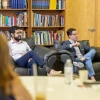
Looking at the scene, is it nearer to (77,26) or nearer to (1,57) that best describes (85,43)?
(77,26)

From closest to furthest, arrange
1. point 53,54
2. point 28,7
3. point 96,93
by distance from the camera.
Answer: point 96,93 → point 53,54 → point 28,7

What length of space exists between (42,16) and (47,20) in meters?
0.14

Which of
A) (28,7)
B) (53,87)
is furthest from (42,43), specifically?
(53,87)

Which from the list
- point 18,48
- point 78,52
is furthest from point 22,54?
point 78,52

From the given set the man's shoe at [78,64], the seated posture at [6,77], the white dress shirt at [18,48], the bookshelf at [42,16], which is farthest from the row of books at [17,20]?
the seated posture at [6,77]

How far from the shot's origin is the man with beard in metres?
5.24

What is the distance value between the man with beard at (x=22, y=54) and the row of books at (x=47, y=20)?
106 cm

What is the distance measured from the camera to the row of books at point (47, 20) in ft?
22.0

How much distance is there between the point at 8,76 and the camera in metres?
1.25

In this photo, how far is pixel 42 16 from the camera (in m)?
6.77

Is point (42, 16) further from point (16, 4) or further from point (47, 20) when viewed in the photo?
point (16, 4)

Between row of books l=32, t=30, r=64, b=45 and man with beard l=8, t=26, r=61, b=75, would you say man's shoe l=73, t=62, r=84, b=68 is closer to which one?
A: man with beard l=8, t=26, r=61, b=75

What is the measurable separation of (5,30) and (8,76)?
5.65 meters

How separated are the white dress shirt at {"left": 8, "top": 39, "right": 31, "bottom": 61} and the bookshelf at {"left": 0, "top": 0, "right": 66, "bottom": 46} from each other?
3.41ft
